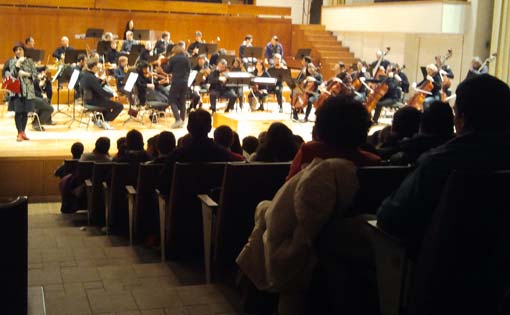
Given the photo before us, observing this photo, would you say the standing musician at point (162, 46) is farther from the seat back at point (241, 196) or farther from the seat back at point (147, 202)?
the seat back at point (241, 196)

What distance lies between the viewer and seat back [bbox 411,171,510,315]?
1909 millimetres

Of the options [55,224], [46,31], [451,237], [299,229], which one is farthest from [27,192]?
[46,31]

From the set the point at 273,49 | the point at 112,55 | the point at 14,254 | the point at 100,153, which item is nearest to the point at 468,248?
the point at 14,254

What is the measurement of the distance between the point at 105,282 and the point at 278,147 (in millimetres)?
1223

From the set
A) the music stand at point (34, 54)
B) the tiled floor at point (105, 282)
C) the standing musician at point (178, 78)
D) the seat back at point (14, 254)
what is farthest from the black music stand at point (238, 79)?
the seat back at point (14, 254)

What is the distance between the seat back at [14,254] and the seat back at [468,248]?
1.14 metres

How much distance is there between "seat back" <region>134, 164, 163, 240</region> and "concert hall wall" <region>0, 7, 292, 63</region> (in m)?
11.8

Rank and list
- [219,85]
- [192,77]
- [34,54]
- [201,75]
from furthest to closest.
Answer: [201,75] → [219,85] → [192,77] → [34,54]

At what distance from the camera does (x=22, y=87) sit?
927 cm

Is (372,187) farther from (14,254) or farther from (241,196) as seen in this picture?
(14,254)

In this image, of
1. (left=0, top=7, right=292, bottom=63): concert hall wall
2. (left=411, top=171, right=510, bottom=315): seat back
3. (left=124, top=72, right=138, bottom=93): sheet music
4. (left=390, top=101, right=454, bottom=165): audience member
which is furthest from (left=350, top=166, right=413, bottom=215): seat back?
(left=0, top=7, right=292, bottom=63): concert hall wall

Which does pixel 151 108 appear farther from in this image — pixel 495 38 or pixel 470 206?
pixel 470 206

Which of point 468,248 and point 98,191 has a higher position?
point 468,248

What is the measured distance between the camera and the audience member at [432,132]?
3.21m
